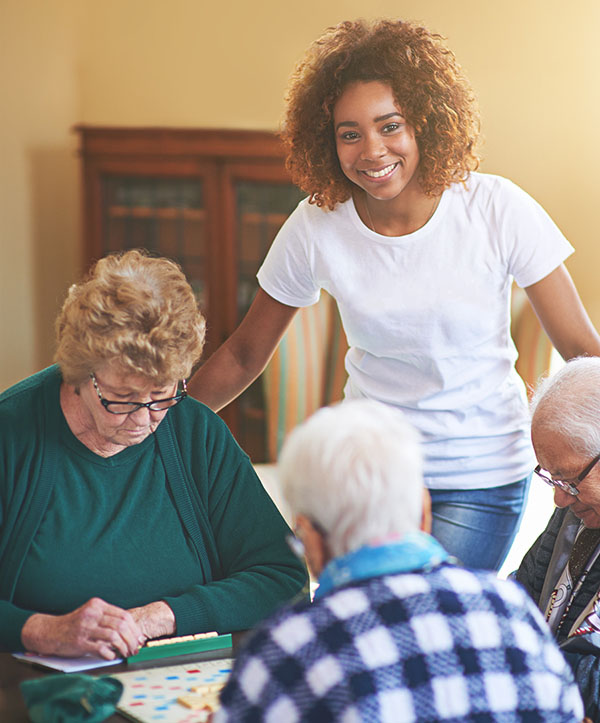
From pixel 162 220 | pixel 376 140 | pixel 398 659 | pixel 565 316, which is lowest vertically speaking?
pixel 398 659

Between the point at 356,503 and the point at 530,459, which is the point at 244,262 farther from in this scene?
the point at 356,503

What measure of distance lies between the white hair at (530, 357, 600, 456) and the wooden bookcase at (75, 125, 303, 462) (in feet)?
12.1

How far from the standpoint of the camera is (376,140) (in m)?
1.92

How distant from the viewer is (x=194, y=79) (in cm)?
568

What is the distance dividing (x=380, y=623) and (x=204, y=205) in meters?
4.45

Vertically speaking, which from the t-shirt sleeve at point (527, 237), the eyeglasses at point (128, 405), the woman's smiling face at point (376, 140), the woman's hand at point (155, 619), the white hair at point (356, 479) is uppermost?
the woman's smiling face at point (376, 140)

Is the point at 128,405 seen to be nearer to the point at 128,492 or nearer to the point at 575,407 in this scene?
the point at 128,492

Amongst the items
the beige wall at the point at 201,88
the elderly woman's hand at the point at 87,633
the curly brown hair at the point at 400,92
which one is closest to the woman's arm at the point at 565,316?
the curly brown hair at the point at 400,92

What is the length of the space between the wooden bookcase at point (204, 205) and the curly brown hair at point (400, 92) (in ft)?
10.1

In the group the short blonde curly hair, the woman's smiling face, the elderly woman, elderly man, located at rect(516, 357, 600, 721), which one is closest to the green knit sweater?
the elderly woman

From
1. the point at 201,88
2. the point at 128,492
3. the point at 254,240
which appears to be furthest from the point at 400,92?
the point at 201,88

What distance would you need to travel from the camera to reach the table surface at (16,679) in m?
1.28

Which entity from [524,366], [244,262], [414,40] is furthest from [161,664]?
[244,262]

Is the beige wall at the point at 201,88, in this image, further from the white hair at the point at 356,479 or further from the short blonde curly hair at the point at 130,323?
the white hair at the point at 356,479
